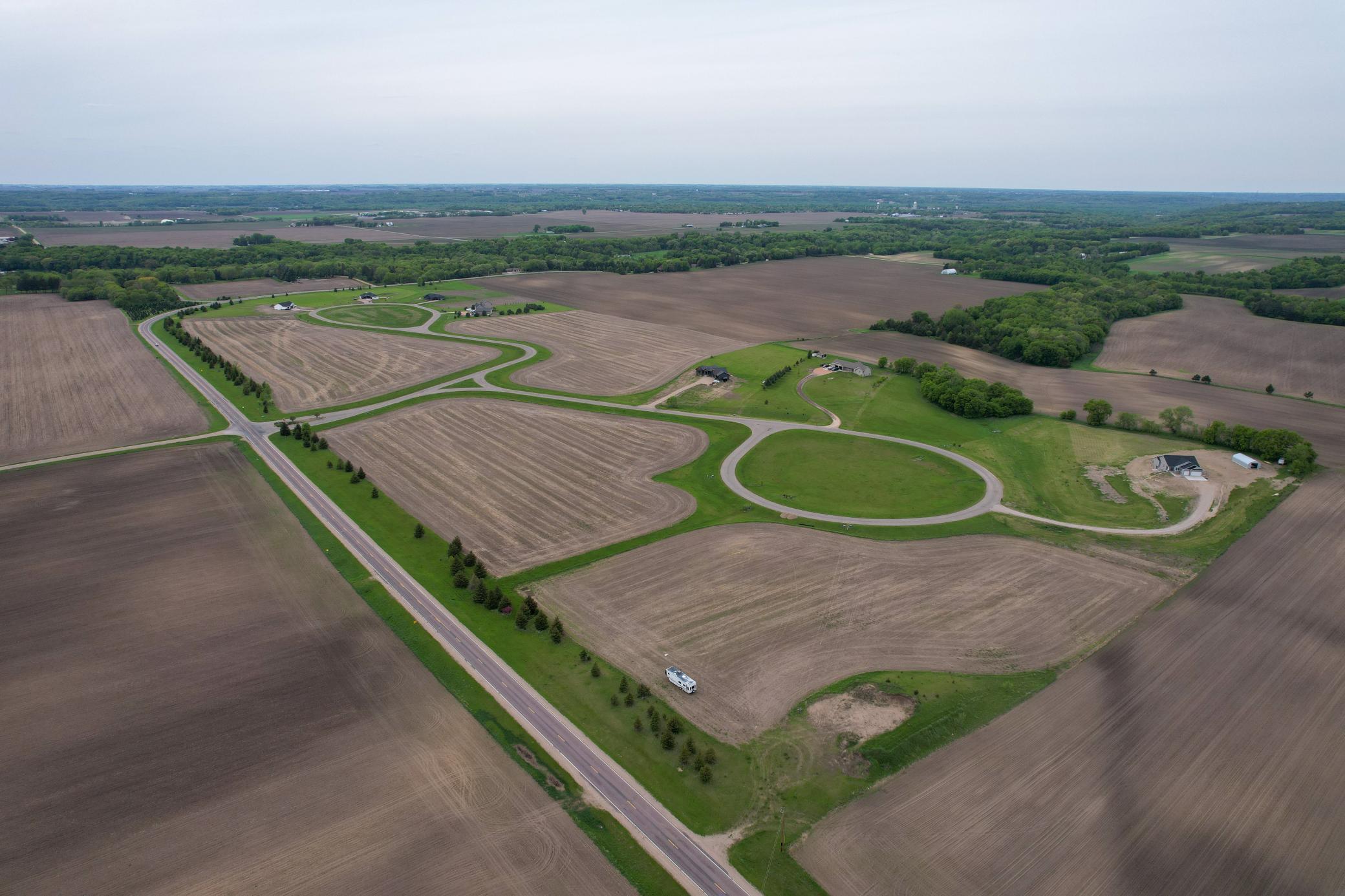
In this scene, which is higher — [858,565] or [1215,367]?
[1215,367]

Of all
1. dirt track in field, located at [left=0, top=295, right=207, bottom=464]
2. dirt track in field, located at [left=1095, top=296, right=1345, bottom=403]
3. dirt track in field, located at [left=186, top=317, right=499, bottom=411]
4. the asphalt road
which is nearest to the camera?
the asphalt road

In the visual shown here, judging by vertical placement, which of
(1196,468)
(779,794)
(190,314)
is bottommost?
(779,794)

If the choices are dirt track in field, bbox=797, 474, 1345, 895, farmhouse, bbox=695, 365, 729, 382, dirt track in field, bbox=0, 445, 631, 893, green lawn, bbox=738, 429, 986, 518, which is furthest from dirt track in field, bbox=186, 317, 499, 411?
dirt track in field, bbox=797, 474, 1345, 895

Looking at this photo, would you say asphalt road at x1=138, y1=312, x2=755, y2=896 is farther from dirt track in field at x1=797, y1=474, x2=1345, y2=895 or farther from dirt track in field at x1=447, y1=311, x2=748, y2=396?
dirt track in field at x1=447, y1=311, x2=748, y2=396

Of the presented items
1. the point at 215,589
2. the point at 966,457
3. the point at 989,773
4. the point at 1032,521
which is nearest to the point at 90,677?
the point at 215,589

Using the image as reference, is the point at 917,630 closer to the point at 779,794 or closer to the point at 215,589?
the point at 779,794

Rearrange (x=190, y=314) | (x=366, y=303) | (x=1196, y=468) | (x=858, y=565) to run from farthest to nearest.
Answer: (x=366, y=303) < (x=190, y=314) < (x=1196, y=468) < (x=858, y=565)

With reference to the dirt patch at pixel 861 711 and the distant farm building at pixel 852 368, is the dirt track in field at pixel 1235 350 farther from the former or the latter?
the dirt patch at pixel 861 711
